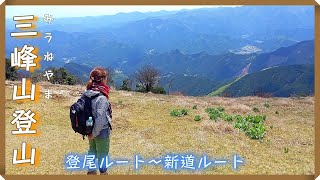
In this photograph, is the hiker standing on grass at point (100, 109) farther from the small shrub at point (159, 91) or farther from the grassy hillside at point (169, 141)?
the small shrub at point (159, 91)

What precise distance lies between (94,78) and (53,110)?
1242 cm

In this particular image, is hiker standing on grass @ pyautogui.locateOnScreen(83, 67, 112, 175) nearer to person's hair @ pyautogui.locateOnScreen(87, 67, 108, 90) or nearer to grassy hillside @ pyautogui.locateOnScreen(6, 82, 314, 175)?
person's hair @ pyautogui.locateOnScreen(87, 67, 108, 90)

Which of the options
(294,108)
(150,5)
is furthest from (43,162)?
(294,108)

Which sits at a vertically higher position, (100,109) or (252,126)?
(100,109)

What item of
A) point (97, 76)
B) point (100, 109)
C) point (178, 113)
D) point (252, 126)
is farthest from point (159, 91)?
point (100, 109)

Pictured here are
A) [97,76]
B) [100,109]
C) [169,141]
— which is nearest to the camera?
[100,109]

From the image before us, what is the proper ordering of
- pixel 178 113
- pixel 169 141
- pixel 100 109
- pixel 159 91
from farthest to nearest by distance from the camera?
1. pixel 159 91
2. pixel 178 113
3. pixel 169 141
4. pixel 100 109

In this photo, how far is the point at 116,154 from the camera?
13797 mm

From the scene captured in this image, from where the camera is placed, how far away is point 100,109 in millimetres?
9531

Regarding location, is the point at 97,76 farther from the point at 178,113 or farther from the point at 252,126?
the point at 178,113

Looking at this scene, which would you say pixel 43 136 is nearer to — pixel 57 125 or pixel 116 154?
pixel 57 125

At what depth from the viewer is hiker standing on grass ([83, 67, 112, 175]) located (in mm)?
9539

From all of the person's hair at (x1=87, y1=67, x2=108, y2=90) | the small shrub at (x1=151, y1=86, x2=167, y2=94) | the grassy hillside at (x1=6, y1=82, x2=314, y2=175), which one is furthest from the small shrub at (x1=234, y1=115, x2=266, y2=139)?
the small shrub at (x1=151, y1=86, x2=167, y2=94)

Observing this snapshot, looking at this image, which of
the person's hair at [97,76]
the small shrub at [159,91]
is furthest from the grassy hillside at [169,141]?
the small shrub at [159,91]
